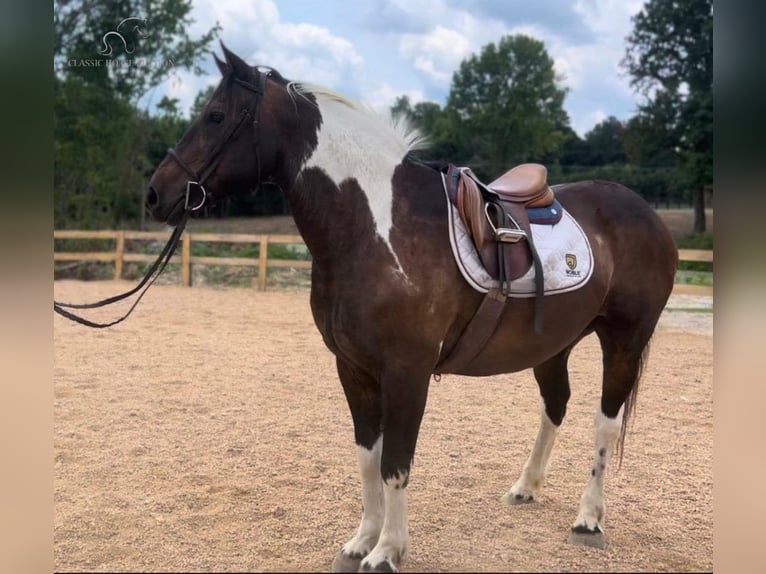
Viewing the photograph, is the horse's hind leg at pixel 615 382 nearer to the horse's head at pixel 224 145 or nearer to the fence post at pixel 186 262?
the horse's head at pixel 224 145

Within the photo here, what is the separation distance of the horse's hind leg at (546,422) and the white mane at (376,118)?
1.50 m

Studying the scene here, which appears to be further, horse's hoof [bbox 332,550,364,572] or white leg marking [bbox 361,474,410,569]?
horse's hoof [bbox 332,550,364,572]

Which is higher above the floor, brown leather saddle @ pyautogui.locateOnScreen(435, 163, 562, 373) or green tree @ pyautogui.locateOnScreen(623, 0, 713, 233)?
green tree @ pyautogui.locateOnScreen(623, 0, 713, 233)

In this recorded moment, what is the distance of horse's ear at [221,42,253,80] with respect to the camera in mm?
2295

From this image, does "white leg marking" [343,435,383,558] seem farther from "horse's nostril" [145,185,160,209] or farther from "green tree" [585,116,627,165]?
"green tree" [585,116,627,165]

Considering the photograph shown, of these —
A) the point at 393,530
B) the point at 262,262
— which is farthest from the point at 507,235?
the point at 262,262

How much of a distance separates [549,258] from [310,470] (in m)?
2.09

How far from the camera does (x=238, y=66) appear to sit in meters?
2.32

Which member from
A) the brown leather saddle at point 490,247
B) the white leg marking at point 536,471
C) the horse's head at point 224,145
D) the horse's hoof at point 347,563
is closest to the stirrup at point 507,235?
the brown leather saddle at point 490,247

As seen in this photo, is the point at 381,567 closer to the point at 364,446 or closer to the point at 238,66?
the point at 364,446

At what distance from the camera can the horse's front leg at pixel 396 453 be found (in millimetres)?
2348

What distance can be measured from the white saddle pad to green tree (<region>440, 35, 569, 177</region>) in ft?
84.3

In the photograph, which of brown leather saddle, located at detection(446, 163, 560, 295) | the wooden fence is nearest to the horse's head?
brown leather saddle, located at detection(446, 163, 560, 295)
